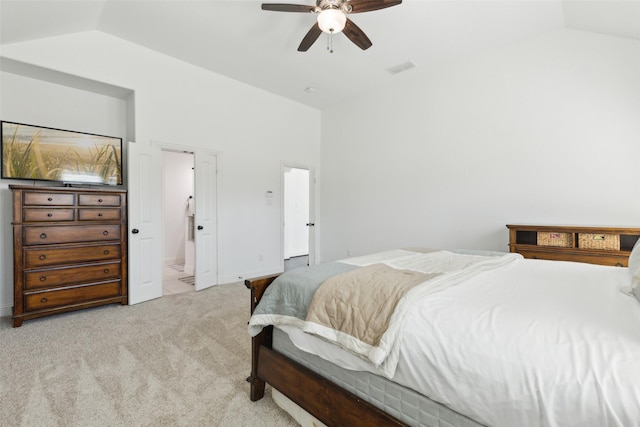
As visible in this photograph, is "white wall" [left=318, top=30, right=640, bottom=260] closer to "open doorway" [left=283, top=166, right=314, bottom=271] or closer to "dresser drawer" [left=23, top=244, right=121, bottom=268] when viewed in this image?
A: "open doorway" [left=283, top=166, right=314, bottom=271]

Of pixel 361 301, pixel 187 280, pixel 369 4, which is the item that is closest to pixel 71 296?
pixel 187 280

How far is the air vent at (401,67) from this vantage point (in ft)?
13.6

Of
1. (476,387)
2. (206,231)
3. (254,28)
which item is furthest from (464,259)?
(206,231)

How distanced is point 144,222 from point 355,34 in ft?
10.7

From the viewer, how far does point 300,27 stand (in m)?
3.31

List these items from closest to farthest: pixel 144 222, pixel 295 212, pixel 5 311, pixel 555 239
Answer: pixel 555 239, pixel 5 311, pixel 144 222, pixel 295 212

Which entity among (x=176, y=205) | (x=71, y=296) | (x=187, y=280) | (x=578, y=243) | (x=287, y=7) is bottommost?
(x=187, y=280)

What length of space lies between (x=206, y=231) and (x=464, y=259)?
351cm

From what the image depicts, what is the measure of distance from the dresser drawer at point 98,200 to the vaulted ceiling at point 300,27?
1.63 metres

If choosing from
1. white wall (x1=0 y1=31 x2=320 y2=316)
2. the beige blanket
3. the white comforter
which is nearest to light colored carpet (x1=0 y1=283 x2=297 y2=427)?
the beige blanket

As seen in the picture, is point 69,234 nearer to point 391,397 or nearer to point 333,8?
point 333,8

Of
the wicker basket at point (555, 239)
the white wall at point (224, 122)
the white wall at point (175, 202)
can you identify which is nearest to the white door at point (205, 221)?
the white wall at point (224, 122)

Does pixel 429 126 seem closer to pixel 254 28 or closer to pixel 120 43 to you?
pixel 254 28

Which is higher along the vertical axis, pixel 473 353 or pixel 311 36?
pixel 311 36
